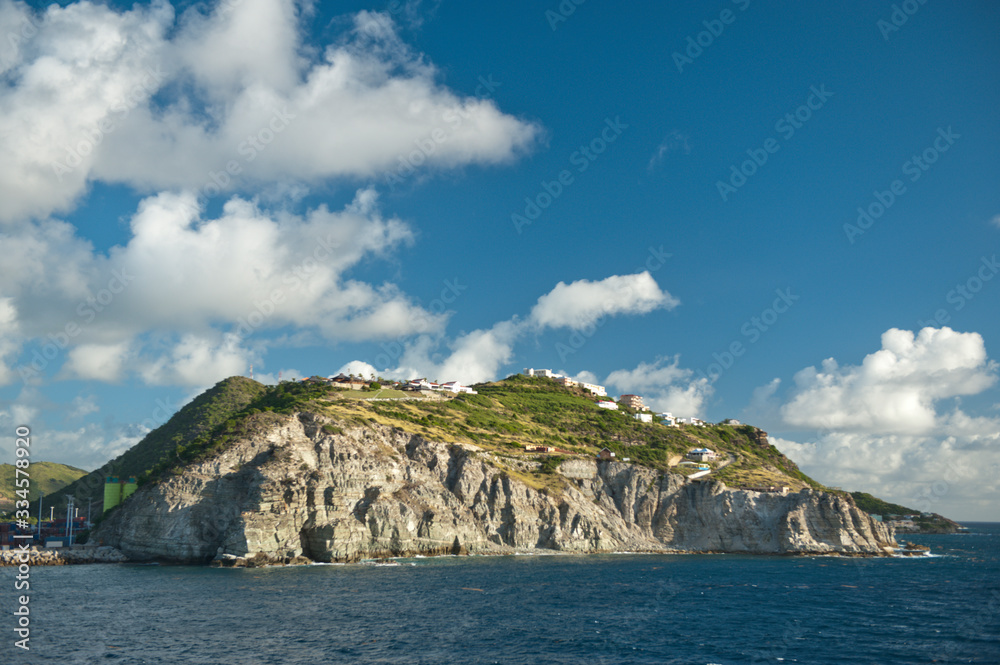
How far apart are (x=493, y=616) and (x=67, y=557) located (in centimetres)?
7142

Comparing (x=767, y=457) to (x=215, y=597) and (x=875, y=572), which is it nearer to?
(x=875, y=572)

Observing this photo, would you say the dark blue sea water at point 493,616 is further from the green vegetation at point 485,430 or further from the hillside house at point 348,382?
the hillside house at point 348,382

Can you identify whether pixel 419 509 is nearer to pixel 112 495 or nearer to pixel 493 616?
pixel 493 616

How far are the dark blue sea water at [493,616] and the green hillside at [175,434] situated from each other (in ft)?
228

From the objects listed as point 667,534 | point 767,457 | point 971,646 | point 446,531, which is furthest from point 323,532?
point 767,457

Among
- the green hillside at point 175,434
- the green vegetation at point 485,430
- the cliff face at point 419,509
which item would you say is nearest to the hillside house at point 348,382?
the green vegetation at point 485,430

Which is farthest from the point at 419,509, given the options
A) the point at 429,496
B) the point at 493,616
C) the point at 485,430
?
the point at 493,616

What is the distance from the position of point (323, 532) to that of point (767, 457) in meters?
120

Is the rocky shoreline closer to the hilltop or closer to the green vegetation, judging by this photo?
the hilltop

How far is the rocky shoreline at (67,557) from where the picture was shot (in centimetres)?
8994

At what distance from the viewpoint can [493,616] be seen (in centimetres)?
5262

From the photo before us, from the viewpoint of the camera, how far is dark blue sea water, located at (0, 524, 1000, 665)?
41.8 meters

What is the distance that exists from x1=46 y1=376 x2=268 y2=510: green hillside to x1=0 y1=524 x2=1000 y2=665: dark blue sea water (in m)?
69.4

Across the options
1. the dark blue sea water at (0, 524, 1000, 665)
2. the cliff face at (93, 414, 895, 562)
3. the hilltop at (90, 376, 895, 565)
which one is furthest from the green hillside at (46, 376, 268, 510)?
the dark blue sea water at (0, 524, 1000, 665)
